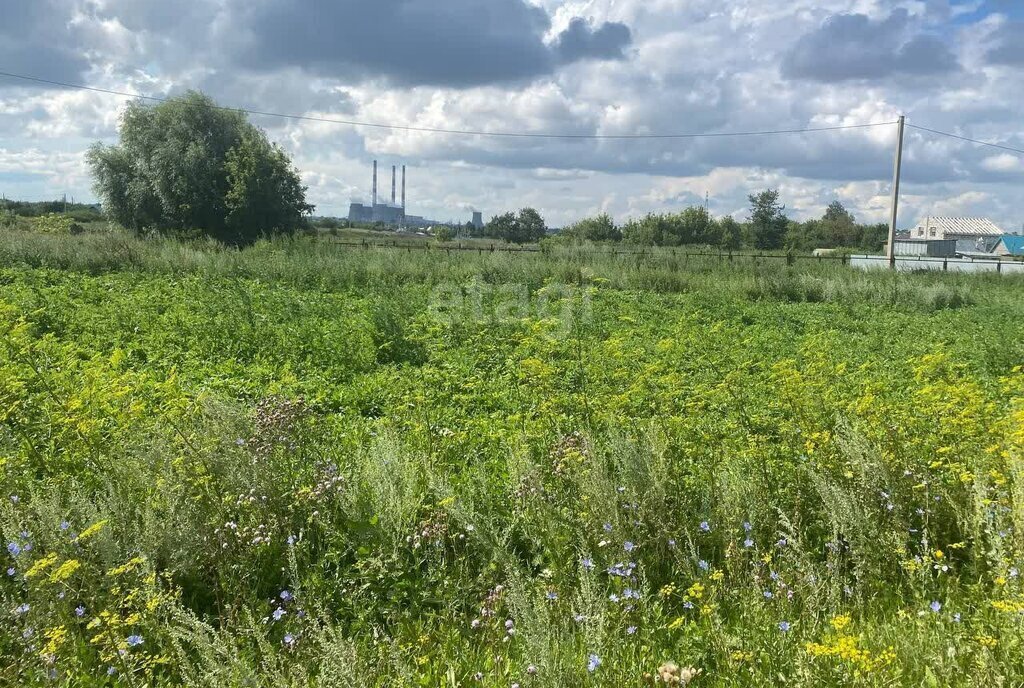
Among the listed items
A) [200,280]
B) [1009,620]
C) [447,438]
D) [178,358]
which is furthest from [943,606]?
[200,280]

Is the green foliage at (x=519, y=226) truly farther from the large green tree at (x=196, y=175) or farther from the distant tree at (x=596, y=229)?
the large green tree at (x=196, y=175)

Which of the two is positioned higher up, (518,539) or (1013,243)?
(1013,243)

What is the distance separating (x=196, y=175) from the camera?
2995 centimetres

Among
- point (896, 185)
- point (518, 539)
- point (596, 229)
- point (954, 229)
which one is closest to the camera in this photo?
point (518, 539)

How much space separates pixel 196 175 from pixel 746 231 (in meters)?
38.3

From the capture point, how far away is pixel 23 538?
276cm

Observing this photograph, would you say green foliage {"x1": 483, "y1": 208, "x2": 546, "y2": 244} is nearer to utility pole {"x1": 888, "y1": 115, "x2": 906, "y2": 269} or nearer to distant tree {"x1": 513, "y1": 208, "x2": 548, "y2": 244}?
distant tree {"x1": 513, "y1": 208, "x2": 548, "y2": 244}

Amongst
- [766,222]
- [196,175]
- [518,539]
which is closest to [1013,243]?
[766,222]

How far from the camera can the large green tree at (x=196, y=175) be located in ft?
98.4

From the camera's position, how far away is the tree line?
145 ft

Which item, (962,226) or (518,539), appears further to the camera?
(962,226)

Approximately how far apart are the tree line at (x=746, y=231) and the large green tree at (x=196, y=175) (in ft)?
51.0

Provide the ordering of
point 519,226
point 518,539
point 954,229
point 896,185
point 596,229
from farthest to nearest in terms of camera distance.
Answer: point 954,229 → point 519,226 → point 596,229 → point 896,185 → point 518,539

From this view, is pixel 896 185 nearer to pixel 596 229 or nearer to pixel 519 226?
pixel 596 229
